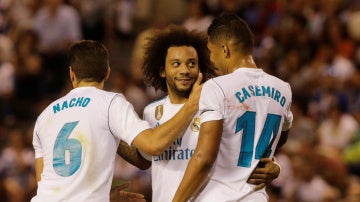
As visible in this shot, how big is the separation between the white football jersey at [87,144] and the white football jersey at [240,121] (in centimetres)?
54

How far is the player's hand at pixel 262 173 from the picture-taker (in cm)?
675

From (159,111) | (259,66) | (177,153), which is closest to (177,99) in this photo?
(159,111)

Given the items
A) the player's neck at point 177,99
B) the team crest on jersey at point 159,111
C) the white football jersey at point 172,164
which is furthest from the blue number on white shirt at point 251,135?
the team crest on jersey at point 159,111

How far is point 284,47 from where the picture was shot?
50.9ft

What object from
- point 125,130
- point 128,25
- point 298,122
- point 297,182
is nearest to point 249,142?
point 125,130

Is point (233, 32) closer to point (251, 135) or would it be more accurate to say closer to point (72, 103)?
point (251, 135)

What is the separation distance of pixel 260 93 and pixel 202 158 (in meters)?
0.63

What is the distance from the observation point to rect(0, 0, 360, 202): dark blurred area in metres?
13.1

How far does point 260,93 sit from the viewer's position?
670cm

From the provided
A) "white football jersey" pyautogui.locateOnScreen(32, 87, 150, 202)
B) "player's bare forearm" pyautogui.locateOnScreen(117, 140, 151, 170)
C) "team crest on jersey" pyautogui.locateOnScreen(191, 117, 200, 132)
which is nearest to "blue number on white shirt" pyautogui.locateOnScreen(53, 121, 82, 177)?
"white football jersey" pyautogui.locateOnScreen(32, 87, 150, 202)

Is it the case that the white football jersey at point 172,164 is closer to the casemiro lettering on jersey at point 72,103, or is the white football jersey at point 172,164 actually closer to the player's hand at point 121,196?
the player's hand at point 121,196

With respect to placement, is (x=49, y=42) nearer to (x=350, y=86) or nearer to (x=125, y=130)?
(x=350, y=86)

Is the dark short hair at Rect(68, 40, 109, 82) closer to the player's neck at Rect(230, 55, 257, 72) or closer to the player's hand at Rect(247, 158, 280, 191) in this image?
the player's neck at Rect(230, 55, 257, 72)

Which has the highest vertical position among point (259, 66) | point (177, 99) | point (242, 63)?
point (259, 66)
